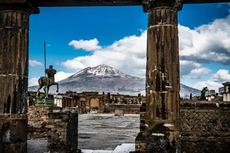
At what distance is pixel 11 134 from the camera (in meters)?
5.64

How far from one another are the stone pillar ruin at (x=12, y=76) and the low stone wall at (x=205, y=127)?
376 cm

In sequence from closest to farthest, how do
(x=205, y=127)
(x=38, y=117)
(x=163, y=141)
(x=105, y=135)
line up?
(x=163, y=141), (x=205, y=127), (x=38, y=117), (x=105, y=135)

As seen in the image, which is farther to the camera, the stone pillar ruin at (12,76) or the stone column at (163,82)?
the stone pillar ruin at (12,76)

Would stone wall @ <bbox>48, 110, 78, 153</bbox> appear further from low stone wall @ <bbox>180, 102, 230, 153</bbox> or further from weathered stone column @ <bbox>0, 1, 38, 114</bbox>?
low stone wall @ <bbox>180, 102, 230, 153</bbox>

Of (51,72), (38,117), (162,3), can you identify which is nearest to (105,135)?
(38,117)

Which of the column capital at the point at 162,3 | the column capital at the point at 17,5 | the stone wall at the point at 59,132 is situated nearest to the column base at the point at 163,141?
the stone wall at the point at 59,132

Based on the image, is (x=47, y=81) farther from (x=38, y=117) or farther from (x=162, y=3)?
(x=162, y=3)

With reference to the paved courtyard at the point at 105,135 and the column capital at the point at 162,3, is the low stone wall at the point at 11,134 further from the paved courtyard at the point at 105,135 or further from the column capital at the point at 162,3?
the column capital at the point at 162,3

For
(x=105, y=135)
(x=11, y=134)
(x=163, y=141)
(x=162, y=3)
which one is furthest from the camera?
(x=105, y=135)

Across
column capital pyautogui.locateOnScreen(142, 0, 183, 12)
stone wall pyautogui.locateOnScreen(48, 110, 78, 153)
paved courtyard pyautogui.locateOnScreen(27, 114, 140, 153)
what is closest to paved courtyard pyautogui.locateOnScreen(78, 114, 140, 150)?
paved courtyard pyautogui.locateOnScreen(27, 114, 140, 153)

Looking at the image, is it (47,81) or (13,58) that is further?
(47,81)

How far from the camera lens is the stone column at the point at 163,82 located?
5.17 meters

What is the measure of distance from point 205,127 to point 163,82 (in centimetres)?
225

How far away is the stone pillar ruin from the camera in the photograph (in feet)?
18.5
